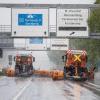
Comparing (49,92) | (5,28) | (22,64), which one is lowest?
(49,92)

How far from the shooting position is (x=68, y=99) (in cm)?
2561

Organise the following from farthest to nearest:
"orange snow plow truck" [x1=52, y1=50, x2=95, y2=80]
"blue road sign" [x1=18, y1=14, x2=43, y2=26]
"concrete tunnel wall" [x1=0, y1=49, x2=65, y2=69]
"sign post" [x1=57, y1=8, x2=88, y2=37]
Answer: "concrete tunnel wall" [x1=0, y1=49, x2=65, y2=69] → "orange snow plow truck" [x1=52, y1=50, x2=95, y2=80] → "blue road sign" [x1=18, y1=14, x2=43, y2=26] → "sign post" [x1=57, y1=8, x2=88, y2=37]

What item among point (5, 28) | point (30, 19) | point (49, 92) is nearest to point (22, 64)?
point (5, 28)

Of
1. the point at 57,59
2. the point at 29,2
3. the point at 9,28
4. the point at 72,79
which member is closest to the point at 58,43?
the point at 72,79

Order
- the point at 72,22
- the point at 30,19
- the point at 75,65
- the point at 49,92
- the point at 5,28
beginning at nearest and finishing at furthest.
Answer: the point at 49,92, the point at 72,22, the point at 30,19, the point at 5,28, the point at 75,65

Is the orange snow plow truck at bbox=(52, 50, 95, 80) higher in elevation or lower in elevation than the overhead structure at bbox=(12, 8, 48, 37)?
lower

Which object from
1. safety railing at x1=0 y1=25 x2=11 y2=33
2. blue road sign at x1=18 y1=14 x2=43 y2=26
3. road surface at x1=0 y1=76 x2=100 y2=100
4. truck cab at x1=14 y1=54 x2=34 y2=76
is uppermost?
blue road sign at x1=18 y1=14 x2=43 y2=26

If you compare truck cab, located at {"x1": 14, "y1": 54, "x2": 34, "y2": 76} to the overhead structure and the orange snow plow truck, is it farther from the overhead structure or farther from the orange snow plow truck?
the overhead structure

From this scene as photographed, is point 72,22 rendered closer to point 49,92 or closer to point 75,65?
point 49,92

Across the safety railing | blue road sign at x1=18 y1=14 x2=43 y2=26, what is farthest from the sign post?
the safety railing

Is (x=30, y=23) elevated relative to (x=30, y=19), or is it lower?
lower

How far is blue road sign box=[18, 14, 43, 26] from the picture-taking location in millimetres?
44106

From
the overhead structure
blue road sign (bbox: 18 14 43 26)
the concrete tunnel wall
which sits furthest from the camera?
the concrete tunnel wall

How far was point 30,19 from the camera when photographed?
Result: 4441 cm
